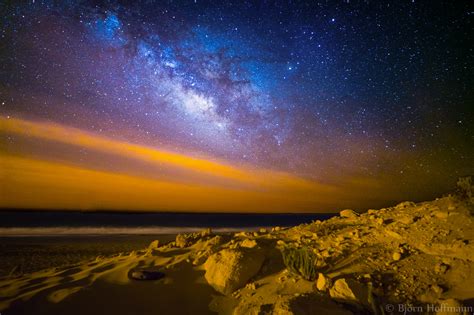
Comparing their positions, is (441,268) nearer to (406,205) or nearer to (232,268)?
(232,268)

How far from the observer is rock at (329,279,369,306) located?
13.0 ft

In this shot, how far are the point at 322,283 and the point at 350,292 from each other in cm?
50

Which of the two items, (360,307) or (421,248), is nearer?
(360,307)

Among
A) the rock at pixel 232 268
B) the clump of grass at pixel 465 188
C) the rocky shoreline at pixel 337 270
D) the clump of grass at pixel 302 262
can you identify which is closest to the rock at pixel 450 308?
the rocky shoreline at pixel 337 270

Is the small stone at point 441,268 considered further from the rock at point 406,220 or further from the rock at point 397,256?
the rock at point 406,220

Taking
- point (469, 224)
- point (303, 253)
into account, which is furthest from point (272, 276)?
point (469, 224)

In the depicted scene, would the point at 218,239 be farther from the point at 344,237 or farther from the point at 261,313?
the point at 261,313

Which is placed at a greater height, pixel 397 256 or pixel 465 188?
pixel 465 188

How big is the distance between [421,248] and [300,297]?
2.57 meters

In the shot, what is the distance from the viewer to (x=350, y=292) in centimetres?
401

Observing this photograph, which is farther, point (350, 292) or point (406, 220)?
point (406, 220)

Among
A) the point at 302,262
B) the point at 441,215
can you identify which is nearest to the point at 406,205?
the point at 441,215

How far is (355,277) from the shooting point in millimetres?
4520

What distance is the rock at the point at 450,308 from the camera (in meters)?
3.52
